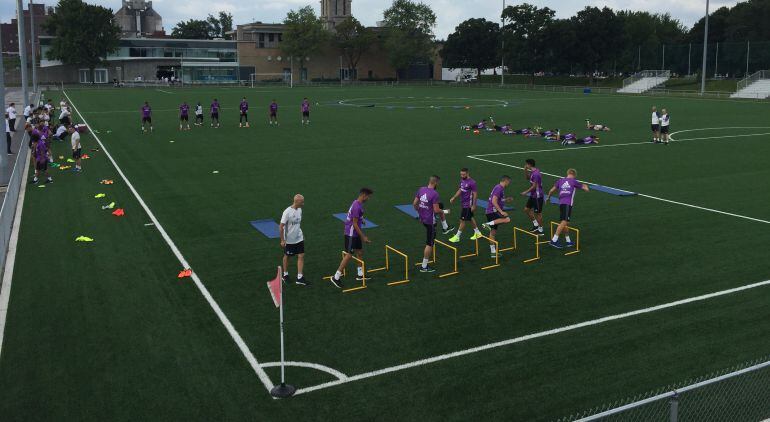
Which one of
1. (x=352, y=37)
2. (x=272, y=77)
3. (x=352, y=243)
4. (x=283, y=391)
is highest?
(x=352, y=37)

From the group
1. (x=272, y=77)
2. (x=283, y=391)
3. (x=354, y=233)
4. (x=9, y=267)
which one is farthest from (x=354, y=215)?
(x=272, y=77)

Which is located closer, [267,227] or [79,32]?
[267,227]

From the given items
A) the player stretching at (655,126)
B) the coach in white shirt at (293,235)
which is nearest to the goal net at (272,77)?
the player stretching at (655,126)

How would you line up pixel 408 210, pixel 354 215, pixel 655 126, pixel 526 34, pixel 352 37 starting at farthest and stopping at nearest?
pixel 352 37
pixel 526 34
pixel 655 126
pixel 408 210
pixel 354 215

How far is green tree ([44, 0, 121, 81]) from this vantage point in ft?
370

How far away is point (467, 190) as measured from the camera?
54.0 feet

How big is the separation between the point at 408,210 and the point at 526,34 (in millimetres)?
98810

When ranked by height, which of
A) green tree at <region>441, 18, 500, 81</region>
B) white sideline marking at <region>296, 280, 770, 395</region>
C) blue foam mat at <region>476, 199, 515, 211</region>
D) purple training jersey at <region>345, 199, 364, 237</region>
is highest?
green tree at <region>441, 18, 500, 81</region>

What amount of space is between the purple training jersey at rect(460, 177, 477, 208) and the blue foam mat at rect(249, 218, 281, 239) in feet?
15.4

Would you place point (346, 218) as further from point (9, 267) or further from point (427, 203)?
point (9, 267)

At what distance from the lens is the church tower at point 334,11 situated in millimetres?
143750

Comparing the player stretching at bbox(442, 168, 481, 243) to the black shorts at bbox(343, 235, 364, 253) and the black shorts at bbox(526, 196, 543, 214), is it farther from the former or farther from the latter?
the black shorts at bbox(343, 235, 364, 253)

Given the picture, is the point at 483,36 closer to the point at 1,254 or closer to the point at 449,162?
the point at 449,162

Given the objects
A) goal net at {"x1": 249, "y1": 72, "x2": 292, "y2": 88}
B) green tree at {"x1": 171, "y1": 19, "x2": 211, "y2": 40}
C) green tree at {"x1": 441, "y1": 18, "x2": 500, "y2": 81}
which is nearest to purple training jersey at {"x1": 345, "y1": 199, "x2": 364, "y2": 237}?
green tree at {"x1": 441, "y1": 18, "x2": 500, "y2": 81}
